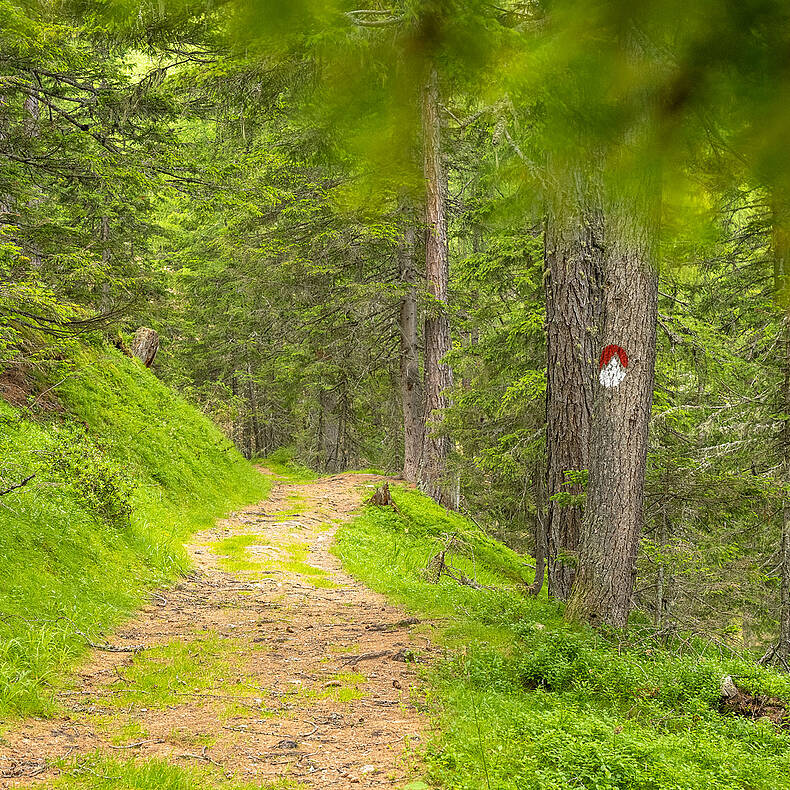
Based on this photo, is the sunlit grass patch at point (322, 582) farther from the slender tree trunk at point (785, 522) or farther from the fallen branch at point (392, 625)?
the slender tree trunk at point (785, 522)

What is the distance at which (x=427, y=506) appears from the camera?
16.0 m

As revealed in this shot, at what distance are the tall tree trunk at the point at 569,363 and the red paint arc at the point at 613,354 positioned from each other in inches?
58.7

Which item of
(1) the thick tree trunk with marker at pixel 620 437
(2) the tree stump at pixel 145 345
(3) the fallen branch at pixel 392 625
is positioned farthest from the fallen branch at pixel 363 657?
(2) the tree stump at pixel 145 345

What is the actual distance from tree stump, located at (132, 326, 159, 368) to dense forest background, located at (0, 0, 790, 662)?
1.35m

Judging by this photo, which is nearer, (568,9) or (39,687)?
(568,9)

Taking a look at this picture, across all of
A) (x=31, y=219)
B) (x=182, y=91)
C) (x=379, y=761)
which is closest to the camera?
(x=379, y=761)

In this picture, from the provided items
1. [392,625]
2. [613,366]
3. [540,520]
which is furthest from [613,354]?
[540,520]

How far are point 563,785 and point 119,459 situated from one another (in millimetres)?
10292

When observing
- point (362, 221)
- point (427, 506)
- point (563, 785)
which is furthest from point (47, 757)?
point (362, 221)

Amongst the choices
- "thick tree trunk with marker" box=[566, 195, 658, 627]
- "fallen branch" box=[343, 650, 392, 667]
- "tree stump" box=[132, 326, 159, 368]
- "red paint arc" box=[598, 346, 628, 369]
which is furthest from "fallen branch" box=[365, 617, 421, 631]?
"tree stump" box=[132, 326, 159, 368]

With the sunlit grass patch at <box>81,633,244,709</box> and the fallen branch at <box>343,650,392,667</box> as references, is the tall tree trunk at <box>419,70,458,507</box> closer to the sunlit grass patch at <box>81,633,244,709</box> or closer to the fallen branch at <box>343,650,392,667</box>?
the fallen branch at <box>343,650,392,667</box>

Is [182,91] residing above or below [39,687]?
above

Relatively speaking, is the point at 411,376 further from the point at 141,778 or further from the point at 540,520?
the point at 141,778

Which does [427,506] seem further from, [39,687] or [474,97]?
[474,97]
